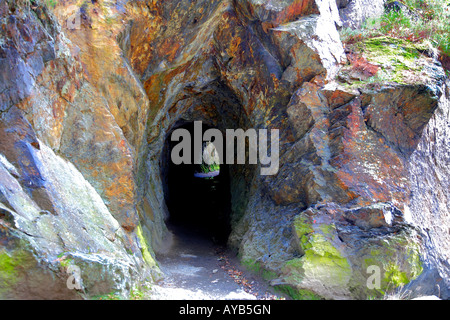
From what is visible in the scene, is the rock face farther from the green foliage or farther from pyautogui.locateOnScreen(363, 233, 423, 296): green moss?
the green foliage

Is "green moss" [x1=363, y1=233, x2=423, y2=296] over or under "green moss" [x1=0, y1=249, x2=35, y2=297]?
under

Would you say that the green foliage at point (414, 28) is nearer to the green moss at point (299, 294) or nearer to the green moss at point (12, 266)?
the green moss at point (299, 294)

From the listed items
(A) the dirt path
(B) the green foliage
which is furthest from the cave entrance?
(B) the green foliage

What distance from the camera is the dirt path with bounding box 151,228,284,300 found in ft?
18.8

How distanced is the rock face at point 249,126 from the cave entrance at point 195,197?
3.03m

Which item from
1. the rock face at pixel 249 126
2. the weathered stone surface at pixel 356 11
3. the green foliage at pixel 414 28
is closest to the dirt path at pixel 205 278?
the rock face at pixel 249 126

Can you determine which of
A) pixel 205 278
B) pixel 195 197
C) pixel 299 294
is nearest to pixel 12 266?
pixel 205 278

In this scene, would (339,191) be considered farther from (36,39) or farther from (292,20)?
(36,39)

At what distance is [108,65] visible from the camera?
658 centimetres

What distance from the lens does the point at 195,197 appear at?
1856cm

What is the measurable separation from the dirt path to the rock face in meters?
0.40

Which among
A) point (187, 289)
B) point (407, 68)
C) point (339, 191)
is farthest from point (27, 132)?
point (407, 68)

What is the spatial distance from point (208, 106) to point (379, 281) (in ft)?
29.0

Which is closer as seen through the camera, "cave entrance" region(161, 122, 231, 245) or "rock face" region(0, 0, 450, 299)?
"rock face" region(0, 0, 450, 299)
